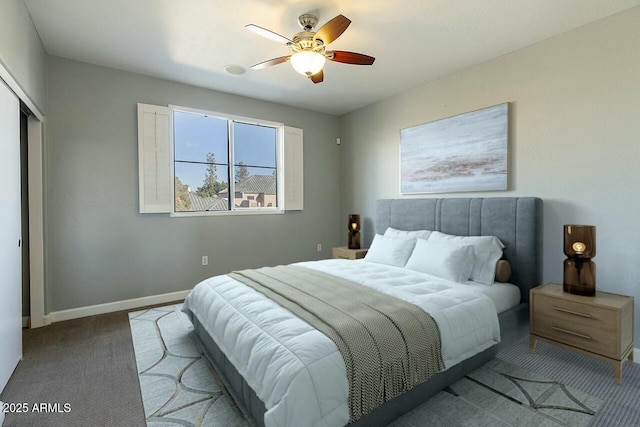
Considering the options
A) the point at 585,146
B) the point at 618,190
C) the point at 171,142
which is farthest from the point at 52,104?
the point at 618,190

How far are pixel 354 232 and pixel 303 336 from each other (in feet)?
10.1

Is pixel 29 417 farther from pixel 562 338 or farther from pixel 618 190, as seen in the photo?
pixel 618 190

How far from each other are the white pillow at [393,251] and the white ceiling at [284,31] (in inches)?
77.5

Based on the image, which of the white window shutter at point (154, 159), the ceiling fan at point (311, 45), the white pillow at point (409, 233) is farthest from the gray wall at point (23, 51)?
the white pillow at point (409, 233)

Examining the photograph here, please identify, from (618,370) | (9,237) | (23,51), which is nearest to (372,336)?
(618,370)

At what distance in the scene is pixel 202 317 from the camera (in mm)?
2432

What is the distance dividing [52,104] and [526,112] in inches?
192

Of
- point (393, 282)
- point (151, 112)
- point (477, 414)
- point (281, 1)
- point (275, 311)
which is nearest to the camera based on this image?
point (477, 414)

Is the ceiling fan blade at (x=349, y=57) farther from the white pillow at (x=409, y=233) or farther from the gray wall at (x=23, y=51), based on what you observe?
the gray wall at (x=23, y=51)

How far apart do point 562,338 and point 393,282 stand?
132cm

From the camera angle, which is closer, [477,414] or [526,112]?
[477,414]

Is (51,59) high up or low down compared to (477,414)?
up

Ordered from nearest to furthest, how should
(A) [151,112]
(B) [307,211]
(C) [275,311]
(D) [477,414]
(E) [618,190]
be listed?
(D) [477,414], (C) [275,311], (E) [618,190], (A) [151,112], (B) [307,211]

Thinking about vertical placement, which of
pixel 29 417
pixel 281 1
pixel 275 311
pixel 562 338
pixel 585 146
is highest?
pixel 281 1
